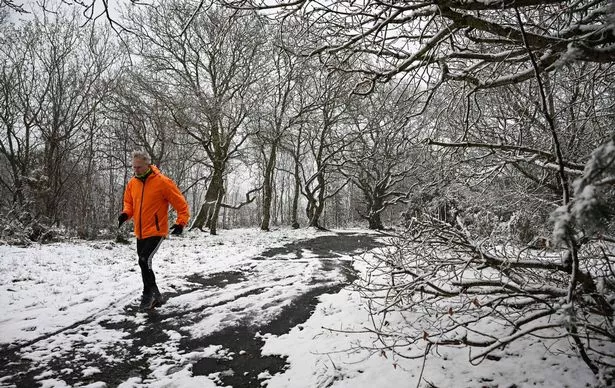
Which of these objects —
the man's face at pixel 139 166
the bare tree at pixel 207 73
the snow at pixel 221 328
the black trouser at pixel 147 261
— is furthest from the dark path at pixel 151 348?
the bare tree at pixel 207 73

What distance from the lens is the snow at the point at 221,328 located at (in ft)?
8.33

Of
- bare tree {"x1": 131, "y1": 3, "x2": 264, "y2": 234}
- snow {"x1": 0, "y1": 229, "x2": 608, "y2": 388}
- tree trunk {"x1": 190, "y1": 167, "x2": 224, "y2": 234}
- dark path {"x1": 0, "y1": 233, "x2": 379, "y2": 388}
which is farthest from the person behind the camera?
tree trunk {"x1": 190, "y1": 167, "x2": 224, "y2": 234}

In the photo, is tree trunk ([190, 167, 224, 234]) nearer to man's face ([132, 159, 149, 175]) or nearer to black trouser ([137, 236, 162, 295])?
→ man's face ([132, 159, 149, 175])

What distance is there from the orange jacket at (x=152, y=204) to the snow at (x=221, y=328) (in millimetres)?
1143

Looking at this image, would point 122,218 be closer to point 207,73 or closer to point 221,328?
point 221,328

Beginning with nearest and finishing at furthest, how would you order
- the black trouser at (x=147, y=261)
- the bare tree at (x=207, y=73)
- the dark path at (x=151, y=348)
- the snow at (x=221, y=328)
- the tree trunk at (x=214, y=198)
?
the snow at (x=221, y=328) → the dark path at (x=151, y=348) → the black trouser at (x=147, y=261) → the bare tree at (x=207, y=73) → the tree trunk at (x=214, y=198)

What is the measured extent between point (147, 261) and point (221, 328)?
153cm

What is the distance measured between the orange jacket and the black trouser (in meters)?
0.10

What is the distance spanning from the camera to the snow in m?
2.54

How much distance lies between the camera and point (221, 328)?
389 centimetres

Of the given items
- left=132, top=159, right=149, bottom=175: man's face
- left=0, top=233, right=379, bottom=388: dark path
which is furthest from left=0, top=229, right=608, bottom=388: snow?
left=132, top=159, right=149, bottom=175: man's face

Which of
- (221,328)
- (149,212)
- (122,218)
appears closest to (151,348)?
(221,328)

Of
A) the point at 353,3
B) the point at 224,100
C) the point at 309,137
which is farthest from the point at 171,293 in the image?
the point at 309,137

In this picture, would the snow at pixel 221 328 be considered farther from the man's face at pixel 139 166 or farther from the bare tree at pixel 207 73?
the bare tree at pixel 207 73
